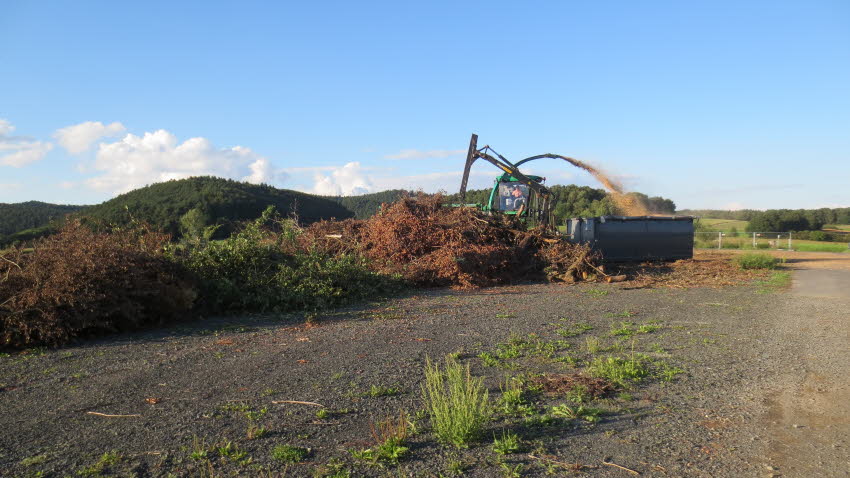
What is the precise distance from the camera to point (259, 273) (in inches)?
440

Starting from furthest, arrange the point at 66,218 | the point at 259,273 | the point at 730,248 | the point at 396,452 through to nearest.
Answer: the point at 730,248 < the point at 259,273 < the point at 66,218 < the point at 396,452

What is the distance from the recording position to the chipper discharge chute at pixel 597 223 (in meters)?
19.2

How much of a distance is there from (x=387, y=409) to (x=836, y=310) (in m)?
9.84

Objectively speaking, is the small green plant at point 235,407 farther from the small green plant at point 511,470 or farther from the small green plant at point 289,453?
the small green plant at point 511,470

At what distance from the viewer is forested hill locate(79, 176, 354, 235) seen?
33.4 m

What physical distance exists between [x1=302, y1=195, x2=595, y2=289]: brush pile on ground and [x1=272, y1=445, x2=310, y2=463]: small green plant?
31.4ft

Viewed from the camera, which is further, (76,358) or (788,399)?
(76,358)

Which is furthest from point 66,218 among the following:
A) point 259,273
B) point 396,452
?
point 396,452

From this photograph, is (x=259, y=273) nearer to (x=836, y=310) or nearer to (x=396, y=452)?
(x=396, y=452)

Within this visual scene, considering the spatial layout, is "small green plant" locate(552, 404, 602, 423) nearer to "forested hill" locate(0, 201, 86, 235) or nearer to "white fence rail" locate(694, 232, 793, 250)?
"white fence rail" locate(694, 232, 793, 250)

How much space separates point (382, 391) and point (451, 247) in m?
9.63

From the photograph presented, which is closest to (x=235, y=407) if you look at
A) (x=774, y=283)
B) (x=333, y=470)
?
(x=333, y=470)

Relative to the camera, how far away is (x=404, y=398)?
508 cm

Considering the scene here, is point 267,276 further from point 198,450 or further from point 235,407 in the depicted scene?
point 198,450
